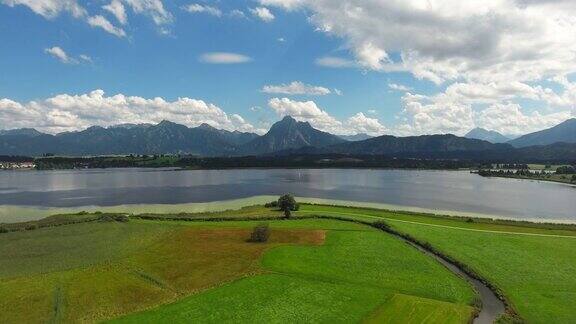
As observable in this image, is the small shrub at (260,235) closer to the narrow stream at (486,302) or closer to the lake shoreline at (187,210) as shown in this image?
the narrow stream at (486,302)

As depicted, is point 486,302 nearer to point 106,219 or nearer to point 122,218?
point 122,218

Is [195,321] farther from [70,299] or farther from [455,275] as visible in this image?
[455,275]

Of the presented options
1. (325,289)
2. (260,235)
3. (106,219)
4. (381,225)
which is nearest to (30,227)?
(106,219)

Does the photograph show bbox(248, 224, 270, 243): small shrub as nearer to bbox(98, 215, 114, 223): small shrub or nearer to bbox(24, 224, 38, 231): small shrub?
bbox(98, 215, 114, 223): small shrub

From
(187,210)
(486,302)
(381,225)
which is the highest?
(381,225)

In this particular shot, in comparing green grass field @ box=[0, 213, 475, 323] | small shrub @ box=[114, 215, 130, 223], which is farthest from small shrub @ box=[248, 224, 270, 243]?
small shrub @ box=[114, 215, 130, 223]

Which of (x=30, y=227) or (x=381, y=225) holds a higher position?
(x=30, y=227)

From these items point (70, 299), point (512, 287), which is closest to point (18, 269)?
point (70, 299)
